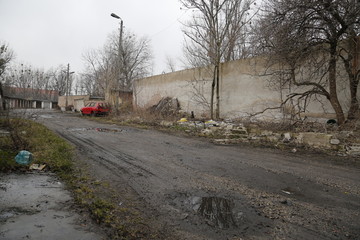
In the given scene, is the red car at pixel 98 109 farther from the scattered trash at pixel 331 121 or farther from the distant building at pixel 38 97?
the distant building at pixel 38 97

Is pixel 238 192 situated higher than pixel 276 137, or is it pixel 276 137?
pixel 276 137

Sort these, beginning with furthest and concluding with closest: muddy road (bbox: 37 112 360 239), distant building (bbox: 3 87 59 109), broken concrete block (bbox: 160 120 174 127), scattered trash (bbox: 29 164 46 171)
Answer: distant building (bbox: 3 87 59 109), broken concrete block (bbox: 160 120 174 127), scattered trash (bbox: 29 164 46 171), muddy road (bbox: 37 112 360 239)

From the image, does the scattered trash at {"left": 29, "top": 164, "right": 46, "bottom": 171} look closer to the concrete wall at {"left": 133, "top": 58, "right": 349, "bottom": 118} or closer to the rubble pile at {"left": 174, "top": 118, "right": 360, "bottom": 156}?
the rubble pile at {"left": 174, "top": 118, "right": 360, "bottom": 156}

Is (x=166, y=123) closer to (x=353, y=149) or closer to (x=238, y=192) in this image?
(x=353, y=149)

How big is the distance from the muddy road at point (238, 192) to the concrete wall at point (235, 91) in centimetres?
493

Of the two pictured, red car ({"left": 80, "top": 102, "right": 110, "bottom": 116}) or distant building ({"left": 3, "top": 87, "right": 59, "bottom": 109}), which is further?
distant building ({"left": 3, "top": 87, "right": 59, "bottom": 109})

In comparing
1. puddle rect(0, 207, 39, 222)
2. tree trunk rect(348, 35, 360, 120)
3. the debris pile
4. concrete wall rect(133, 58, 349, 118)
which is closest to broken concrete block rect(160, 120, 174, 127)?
the debris pile

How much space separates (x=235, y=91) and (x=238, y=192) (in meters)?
10.1

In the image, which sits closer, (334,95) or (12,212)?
(12,212)

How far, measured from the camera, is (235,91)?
1287cm

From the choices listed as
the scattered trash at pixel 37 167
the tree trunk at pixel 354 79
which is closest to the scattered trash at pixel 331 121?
the tree trunk at pixel 354 79

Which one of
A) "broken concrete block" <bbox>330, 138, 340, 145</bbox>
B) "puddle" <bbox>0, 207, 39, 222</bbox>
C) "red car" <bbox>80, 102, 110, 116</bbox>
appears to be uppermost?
"red car" <bbox>80, 102, 110, 116</bbox>

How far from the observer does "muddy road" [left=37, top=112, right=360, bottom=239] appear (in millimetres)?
2486

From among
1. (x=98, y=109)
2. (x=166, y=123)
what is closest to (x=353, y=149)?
(x=166, y=123)
